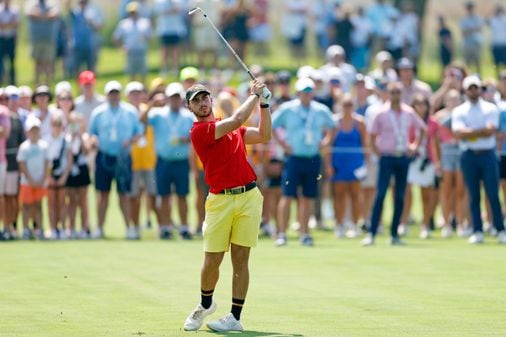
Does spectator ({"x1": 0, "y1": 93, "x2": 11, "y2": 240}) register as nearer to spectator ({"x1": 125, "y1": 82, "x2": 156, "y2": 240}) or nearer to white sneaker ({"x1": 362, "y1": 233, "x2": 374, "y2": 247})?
spectator ({"x1": 125, "y1": 82, "x2": 156, "y2": 240})

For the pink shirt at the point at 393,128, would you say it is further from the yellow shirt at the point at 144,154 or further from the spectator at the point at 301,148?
the yellow shirt at the point at 144,154

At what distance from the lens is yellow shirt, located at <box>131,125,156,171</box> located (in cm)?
2202

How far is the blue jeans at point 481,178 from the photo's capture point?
19.9 m

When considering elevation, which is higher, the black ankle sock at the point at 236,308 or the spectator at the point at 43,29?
the spectator at the point at 43,29

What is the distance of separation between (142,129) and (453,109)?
483cm

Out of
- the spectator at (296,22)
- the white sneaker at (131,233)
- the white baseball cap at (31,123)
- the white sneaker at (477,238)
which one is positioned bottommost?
the white sneaker at (477,238)

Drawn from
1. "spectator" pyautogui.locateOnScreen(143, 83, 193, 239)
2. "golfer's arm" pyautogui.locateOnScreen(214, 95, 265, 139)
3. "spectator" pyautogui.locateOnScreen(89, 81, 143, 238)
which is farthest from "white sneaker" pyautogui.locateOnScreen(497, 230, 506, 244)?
"golfer's arm" pyautogui.locateOnScreen(214, 95, 265, 139)

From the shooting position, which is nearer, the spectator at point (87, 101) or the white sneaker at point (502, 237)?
the white sneaker at point (502, 237)

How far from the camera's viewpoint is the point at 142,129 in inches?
851

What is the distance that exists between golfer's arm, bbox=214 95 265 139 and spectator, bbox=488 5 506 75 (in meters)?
24.3

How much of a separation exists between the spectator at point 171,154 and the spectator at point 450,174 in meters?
4.00

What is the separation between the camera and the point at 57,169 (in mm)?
21172

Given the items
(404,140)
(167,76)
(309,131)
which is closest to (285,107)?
(309,131)

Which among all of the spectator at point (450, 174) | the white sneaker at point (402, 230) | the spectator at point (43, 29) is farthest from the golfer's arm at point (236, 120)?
the spectator at point (43, 29)
